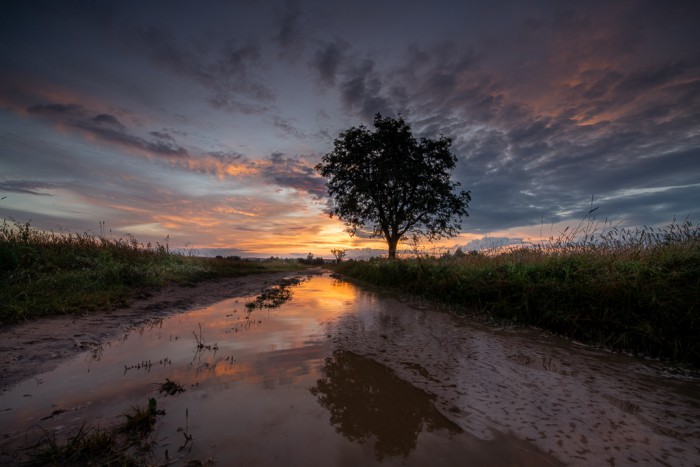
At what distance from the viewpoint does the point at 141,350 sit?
4.08 metres

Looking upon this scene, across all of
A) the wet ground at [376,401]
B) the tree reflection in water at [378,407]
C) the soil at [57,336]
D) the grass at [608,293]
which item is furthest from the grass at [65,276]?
the grass at [608,293]

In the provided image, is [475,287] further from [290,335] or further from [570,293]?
[290,335]

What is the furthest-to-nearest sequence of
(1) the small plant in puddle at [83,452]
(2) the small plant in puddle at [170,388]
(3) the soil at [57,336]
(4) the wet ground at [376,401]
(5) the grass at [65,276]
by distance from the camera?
(5) the grass at [65,276] < (3) the soil at [57,336] < (2) the small plant in puddle at [170,388] < (4) the wet ground at [376,401] < (1) the small plant in puddle at [83,452]

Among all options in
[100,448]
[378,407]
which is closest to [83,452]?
[100,448]

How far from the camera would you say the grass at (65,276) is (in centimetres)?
576

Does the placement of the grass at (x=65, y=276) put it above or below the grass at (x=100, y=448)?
above

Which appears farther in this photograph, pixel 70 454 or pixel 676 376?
pixel 676 376

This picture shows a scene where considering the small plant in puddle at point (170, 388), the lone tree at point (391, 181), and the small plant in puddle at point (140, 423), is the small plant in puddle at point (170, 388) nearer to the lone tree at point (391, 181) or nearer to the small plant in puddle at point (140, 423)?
the small plant in puddle at point (140, 423)

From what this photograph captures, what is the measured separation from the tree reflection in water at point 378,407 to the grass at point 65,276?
5.89 meters

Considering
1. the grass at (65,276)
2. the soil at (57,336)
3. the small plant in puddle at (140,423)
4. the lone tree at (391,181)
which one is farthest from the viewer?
the lone tree at (391,181)

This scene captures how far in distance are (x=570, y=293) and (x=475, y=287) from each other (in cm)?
212

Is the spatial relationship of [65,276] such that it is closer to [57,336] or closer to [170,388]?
[57,336]

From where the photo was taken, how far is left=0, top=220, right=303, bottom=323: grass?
5762mm

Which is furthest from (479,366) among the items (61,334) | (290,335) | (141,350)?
(61,334)
